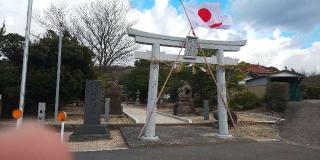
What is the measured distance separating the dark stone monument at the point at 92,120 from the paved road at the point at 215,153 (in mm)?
2141

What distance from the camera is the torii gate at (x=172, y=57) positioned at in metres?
10.1

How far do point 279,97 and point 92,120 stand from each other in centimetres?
1298

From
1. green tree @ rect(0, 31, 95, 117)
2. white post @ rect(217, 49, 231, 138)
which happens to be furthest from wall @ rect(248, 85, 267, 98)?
green tree @ rect(0, 31, 95, 117)

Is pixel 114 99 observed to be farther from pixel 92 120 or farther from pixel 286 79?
pixel 286 79

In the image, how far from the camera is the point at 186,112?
19.2m

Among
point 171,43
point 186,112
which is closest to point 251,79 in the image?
point 186,112

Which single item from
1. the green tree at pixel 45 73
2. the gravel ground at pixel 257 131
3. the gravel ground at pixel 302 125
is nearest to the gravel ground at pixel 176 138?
the gravel ground at pixel 257 131

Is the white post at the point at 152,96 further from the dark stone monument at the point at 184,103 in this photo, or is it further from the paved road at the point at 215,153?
the dark stone monument at the point at 184,103

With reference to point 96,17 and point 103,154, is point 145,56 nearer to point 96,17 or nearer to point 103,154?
point 103,154

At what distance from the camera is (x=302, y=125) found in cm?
1469

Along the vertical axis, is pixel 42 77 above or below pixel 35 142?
above

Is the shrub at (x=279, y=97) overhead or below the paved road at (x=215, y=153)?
overhead

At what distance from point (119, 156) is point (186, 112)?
11.5 m

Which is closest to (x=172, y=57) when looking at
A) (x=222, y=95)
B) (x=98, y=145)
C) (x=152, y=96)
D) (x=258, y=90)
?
(x=152, y=96)
